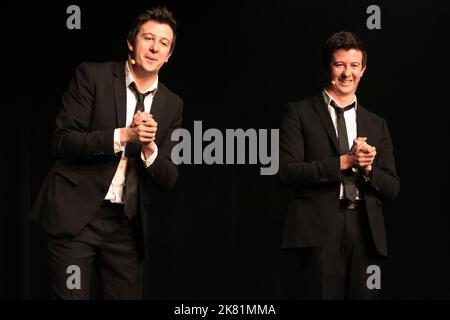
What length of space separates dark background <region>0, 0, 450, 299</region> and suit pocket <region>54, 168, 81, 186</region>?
144 cm

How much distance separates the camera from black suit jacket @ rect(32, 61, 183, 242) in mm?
2926

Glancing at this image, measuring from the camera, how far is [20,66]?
4391mm

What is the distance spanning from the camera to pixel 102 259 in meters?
3.04

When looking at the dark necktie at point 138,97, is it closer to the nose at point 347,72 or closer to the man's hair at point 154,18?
the man's hair at point 154,18

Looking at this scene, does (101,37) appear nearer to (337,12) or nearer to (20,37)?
(20,37)

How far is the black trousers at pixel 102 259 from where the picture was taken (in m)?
2.91

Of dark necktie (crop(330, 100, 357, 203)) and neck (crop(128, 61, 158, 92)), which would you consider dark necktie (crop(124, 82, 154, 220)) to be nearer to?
neck (crop(128, 61, 158, 92))

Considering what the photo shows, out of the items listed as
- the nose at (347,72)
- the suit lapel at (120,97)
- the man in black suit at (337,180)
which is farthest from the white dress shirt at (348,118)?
the suit lapel at (120,97)

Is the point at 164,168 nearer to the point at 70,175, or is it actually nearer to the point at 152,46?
the point at 70,175
